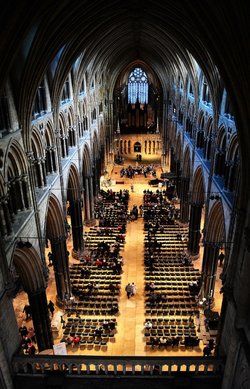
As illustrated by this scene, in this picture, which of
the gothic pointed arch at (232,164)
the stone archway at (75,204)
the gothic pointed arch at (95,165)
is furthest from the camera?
the gothic pointed arch at (95,165)

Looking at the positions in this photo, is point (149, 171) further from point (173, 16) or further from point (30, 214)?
point (30, 214)

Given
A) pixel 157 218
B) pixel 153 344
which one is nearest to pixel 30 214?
pixel 153 344

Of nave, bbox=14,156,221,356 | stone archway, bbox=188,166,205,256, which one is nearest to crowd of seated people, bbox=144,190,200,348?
nave, bbox=14,156,221,356

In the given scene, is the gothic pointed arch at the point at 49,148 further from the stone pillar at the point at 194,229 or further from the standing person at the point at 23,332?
the stone pillar at the point at 194,229

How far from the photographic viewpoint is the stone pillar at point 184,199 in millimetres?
31938

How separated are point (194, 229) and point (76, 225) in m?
9.30

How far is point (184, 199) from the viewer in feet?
106

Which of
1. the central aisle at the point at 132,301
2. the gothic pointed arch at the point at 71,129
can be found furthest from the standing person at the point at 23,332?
the gothic pointed arch at the point at 71,129

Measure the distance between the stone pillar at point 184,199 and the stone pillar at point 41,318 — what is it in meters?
17.9

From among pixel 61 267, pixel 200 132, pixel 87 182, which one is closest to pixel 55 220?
pixel 61 267

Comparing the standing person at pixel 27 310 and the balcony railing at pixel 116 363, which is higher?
the balcony railing at pixel 116 363

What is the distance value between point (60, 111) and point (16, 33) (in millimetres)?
11050

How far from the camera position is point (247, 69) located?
11.2 m

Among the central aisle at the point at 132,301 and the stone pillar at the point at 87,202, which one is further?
the stone pillar at the point at 87,202
